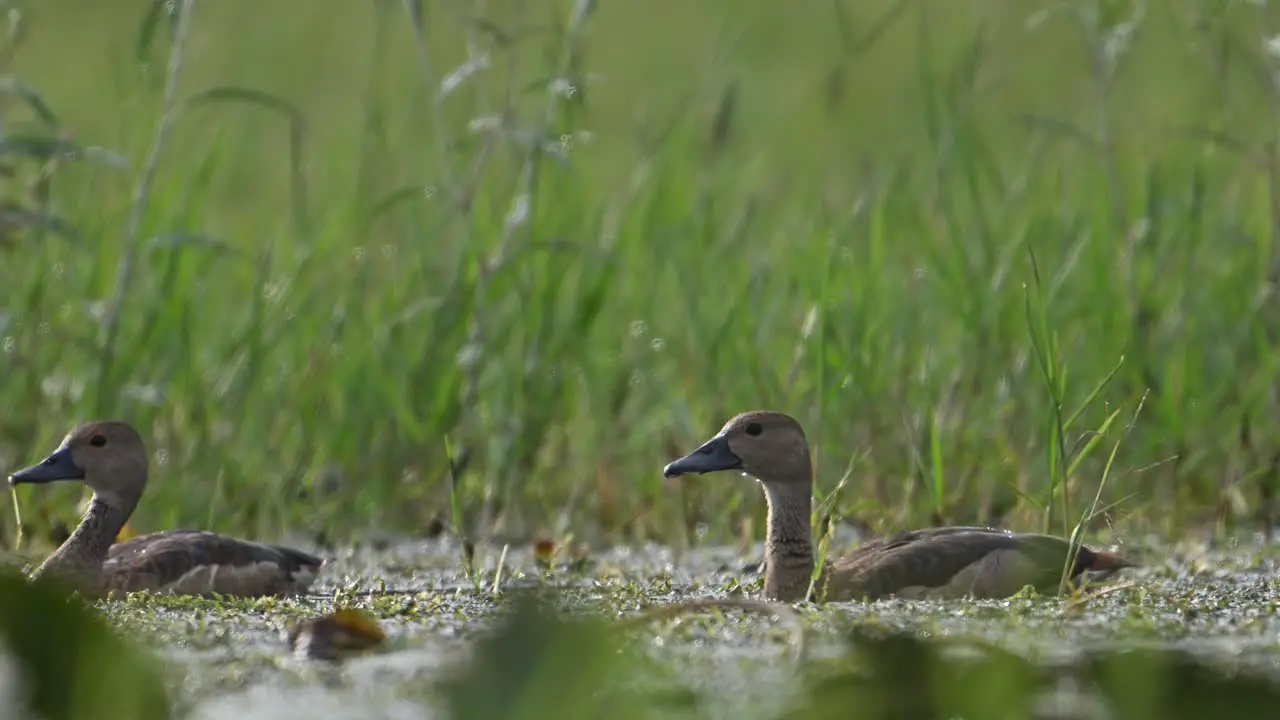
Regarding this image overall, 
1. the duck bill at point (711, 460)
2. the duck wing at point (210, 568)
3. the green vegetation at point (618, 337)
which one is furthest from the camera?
the green vegetation at point (618, 337)

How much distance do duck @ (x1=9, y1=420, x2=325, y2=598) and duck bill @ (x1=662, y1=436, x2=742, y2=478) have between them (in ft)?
3.55

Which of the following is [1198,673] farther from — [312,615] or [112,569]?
[112,569]

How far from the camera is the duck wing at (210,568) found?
6008 millimetres

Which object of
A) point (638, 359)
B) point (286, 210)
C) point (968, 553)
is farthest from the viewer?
point (286, 210)

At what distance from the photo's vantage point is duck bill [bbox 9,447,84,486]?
21.0 feet

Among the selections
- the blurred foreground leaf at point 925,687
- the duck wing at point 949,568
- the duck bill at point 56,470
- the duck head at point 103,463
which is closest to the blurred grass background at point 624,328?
the duck head at point 103,463

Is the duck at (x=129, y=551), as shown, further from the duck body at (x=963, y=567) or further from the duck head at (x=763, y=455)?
the duck body at (x=963, y=567)

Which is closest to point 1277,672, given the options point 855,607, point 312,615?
point 855,607

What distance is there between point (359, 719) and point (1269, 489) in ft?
13.8

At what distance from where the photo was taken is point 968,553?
5.89 meters

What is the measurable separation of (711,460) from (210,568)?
4.70 ft

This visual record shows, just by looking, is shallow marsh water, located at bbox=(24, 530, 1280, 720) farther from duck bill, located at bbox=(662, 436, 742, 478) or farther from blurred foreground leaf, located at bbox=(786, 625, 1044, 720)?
duck bill, located at bbox=(662, 436, 742, 478)

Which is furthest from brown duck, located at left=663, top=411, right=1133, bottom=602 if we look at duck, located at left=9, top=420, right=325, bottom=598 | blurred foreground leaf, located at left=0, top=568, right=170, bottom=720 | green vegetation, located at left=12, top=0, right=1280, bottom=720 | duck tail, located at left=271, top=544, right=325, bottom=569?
blurred foreground leaf, located at left=0, top=568, right=170, bottom=720

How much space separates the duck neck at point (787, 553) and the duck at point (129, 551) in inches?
51.4
